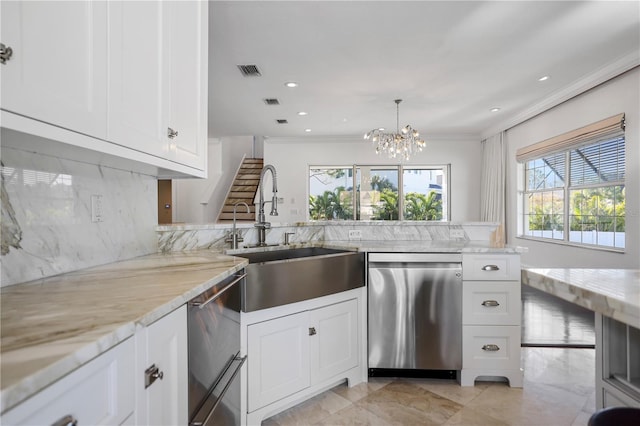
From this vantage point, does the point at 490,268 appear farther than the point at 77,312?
Yes

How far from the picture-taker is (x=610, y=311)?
2.16ft

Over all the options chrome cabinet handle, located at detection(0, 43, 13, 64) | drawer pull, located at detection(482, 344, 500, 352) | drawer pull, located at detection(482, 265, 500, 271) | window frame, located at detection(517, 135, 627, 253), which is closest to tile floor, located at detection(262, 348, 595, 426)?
drawer pull, located at detection(482, 344, 500, 352)

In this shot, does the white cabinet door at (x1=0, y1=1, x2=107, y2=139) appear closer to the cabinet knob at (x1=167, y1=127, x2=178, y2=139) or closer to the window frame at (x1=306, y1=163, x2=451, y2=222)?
the cabinet knob at (x1=167, y1=127, x2=178, y2=139)

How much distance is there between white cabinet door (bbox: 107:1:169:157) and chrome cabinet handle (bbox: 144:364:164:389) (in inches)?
25.8

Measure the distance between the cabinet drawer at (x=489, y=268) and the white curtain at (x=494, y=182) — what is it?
3.61 metres

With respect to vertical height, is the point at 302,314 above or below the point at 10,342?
below

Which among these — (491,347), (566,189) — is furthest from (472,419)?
(566,189)

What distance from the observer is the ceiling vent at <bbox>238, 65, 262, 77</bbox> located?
3345mm

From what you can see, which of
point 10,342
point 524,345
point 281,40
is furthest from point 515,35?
point 10,342

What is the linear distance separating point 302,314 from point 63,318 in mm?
1316

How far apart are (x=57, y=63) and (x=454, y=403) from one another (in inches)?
95.2

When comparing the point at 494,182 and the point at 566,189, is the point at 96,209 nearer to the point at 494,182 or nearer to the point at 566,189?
the point at 566,189

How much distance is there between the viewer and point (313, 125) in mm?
5758

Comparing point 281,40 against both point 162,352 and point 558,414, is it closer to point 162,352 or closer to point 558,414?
point 162,352
